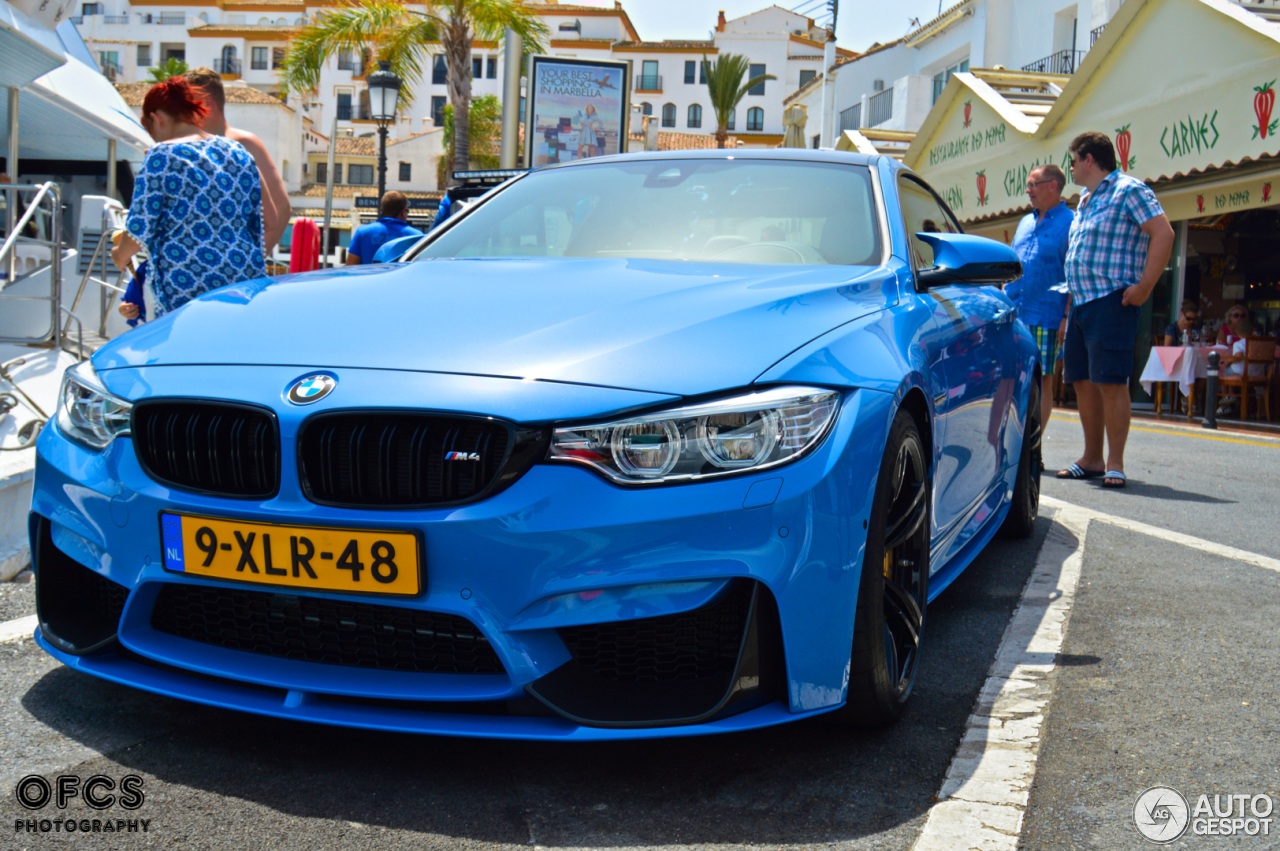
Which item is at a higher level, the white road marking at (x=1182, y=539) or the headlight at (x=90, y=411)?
the headlight at (x=90, y=411)

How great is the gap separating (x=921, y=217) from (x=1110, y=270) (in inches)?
117

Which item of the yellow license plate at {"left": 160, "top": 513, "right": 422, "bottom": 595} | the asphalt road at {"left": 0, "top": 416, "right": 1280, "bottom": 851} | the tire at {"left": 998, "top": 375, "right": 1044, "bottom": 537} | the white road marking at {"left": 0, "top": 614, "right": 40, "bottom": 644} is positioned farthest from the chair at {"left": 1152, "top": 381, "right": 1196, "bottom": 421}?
the yellow license plate at {"left": 160, "top": 513, "right": 422, "bottom": 595}

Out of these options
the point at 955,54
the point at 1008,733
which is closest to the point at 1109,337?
the point at 1008,733

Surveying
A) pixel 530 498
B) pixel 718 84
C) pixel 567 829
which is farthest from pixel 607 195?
pixel 718 84

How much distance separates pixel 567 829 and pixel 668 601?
17.1 inches

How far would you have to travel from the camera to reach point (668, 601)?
2.05 metres

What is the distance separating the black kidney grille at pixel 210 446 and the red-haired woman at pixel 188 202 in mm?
2113

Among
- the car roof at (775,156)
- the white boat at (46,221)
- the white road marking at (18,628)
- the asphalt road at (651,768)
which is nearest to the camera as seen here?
the asphalt road at (651,768)

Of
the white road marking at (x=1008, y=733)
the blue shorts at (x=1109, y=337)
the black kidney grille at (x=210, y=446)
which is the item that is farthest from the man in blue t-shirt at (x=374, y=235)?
the black kidney grille at (x=210, y=446)

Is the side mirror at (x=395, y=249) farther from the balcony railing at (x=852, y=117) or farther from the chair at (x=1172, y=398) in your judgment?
the balcony railing at (x=852, y=117)

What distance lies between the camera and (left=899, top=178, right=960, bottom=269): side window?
3.47 m

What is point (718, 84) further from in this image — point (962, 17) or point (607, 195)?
point (607, 195)

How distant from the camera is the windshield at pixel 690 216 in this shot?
130 inches

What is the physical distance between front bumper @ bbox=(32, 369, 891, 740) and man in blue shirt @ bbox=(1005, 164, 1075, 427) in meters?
5.19
